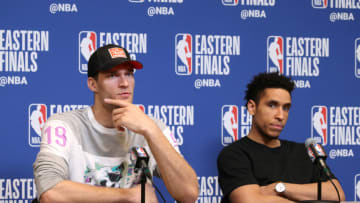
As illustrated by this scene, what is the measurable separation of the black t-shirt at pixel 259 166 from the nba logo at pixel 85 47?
101 centimetres

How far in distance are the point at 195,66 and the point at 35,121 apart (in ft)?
3.48

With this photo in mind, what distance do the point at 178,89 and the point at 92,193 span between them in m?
1.23

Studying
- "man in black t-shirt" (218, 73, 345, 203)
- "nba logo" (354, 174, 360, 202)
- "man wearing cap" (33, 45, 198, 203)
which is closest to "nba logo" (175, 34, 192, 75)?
"man in black t-shirt" (218, 73, 345, 203)

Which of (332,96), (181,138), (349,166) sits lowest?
(349,166)

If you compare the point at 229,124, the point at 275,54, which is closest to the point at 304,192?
the point at 229,124

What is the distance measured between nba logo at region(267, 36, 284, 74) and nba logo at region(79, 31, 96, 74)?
117cm

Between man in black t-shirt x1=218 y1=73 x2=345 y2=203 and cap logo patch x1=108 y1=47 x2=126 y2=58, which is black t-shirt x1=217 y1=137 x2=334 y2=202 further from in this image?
cap logo patch x1=108 y1=47 x2=126 y2=58

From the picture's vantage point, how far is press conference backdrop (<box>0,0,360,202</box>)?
2557 mm

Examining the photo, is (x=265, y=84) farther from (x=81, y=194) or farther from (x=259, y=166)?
(x=81, y=194)

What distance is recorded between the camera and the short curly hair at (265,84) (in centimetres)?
252

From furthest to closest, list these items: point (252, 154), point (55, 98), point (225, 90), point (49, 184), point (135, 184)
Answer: point (225, 90), point (55, 98), point (252, 154), point (135, 184), point (49, 184)

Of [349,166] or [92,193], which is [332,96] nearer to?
[349,166]

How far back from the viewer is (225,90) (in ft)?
9.20

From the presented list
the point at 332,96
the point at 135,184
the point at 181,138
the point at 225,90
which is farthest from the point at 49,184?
the point at 332,96
